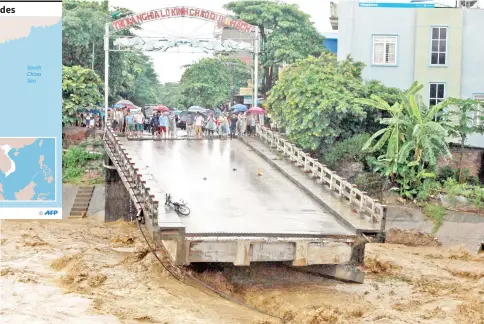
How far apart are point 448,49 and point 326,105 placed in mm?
6305

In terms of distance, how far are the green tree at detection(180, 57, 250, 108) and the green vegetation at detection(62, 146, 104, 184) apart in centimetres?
2136

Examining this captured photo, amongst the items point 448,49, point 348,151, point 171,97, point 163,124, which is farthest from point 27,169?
point 171,97

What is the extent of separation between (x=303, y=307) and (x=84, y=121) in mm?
21866

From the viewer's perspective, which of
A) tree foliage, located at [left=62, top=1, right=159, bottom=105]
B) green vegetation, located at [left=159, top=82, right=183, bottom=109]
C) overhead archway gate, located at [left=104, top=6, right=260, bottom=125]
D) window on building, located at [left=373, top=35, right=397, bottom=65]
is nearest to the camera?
overhead archway gate, located at [left=104, top=6, right=260, bottom=125]

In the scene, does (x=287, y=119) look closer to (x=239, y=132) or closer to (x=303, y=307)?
(x=239, y=132)

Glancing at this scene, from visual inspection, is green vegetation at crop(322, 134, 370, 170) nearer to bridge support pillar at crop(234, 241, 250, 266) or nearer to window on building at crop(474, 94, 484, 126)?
window on building at crop(474, 94, 484, 126)

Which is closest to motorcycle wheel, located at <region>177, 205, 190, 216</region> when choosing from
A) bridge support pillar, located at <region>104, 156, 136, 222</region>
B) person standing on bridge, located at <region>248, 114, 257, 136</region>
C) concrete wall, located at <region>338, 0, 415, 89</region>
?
bridge support pillar, located at <region>104, 156, 136, 222</region>

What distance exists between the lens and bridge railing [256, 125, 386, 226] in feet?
52.7

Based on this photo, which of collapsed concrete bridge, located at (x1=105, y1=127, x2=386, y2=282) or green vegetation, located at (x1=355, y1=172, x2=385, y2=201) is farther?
green vegetation, located at (x1=355, y1=172, x2=385, y2=201)

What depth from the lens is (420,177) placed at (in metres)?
24.9

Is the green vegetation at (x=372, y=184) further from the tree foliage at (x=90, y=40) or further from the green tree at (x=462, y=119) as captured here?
the tree foliage at (x=90, y=40)

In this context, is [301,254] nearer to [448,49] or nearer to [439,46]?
[448,49]

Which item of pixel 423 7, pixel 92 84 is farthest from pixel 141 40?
pixel 423 7

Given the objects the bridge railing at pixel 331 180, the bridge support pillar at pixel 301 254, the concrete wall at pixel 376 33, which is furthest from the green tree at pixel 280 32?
the bridge support pillar at pixel 301 254
